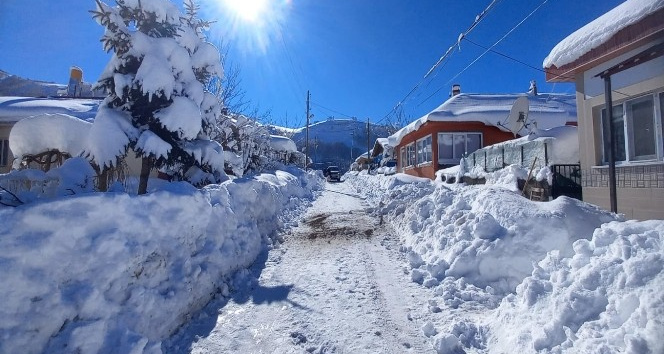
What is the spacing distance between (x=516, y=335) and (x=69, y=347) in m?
3.89

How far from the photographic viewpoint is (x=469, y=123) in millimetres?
17469

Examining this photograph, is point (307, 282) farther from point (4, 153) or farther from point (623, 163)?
point (4, 153)

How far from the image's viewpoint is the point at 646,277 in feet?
9.11

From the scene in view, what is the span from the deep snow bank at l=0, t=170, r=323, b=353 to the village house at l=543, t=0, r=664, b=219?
6959 millimetres

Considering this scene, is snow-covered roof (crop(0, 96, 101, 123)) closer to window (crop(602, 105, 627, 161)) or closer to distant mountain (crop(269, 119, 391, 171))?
window (crop(602, 105, 627, 161))

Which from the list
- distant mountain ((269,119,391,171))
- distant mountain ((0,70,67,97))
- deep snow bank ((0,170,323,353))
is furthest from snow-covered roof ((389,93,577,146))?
distant mountain ((269,119,391,171))

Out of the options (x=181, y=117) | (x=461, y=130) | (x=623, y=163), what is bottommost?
(x=623, y=163)

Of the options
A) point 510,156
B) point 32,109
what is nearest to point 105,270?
point 510,156

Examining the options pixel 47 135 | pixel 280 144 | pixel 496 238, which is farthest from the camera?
pixel 280 144

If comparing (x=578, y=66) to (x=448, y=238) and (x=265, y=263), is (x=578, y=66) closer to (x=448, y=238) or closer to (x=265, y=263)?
(x=448, y=238)

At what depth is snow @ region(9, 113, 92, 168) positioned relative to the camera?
526 cm

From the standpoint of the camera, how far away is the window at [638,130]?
227 inches

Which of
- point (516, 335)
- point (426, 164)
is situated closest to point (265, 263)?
point (516, 335)

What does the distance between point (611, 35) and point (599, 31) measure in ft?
1.08
